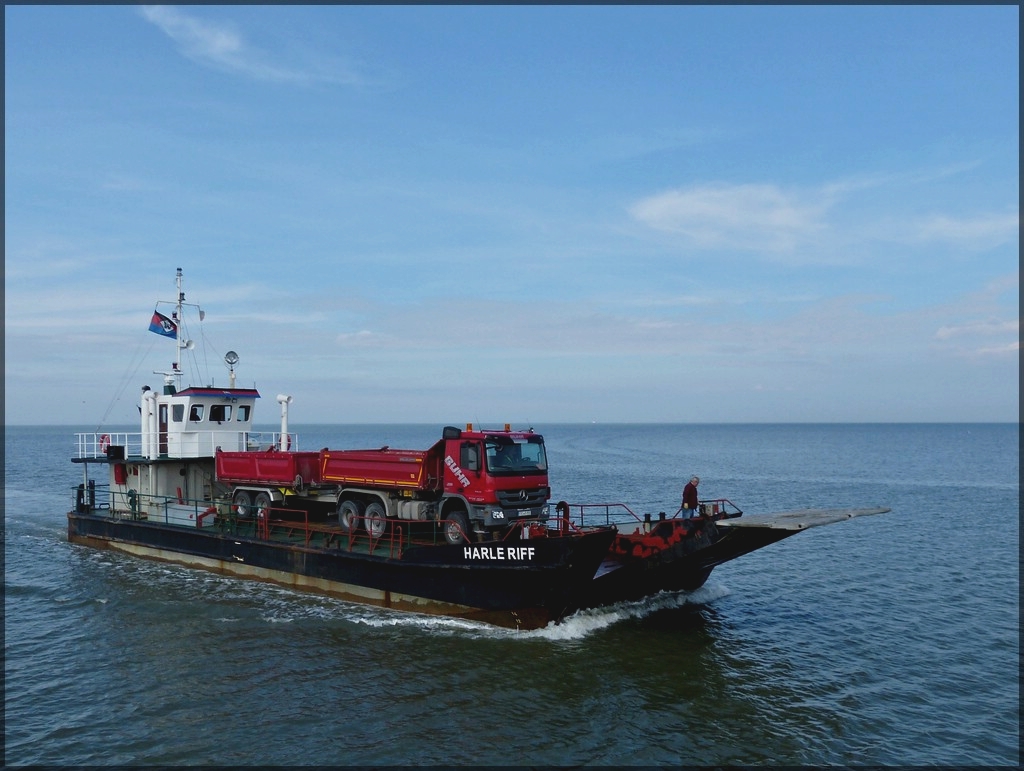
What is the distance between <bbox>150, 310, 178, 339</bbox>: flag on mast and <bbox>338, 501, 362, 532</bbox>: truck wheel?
1088cm

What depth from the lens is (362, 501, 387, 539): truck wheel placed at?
19.4 meters

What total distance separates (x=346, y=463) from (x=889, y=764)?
14.2 meters

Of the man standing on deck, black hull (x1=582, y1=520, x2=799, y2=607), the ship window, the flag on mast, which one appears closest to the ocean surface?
black hull (x1=582, y1=520, x2=799, y2=607)

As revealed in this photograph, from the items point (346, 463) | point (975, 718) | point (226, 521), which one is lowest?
point (975, 718)

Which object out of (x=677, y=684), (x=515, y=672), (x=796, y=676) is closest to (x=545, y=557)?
(x=515, y=672)

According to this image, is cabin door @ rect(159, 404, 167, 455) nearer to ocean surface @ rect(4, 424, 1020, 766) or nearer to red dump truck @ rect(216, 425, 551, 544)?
ocean surface @ rect(4, 424, 1020, 766)

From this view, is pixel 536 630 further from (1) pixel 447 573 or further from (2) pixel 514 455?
(2) pixel 514 455

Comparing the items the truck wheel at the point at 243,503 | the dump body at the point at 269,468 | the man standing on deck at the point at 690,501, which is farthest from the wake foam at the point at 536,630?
the truck wheel at the point at 243,503

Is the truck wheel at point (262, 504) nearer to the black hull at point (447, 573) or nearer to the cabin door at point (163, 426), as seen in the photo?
the black hull at point (447, 573)

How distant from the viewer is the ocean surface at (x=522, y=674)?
12133 millimetres

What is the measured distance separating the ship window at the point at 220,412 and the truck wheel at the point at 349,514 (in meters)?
8.34

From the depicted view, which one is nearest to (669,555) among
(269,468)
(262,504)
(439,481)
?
(439,481)

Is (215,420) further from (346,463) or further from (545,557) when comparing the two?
(545,557)

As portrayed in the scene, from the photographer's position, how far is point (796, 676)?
15133 mm
